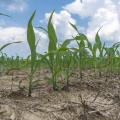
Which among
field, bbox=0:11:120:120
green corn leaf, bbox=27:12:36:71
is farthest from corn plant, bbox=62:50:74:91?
green corn leaf, bbox=27:12:36:71

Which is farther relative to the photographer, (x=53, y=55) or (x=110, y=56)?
(x=110, y=56)

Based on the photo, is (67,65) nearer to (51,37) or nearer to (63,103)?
(51,37)

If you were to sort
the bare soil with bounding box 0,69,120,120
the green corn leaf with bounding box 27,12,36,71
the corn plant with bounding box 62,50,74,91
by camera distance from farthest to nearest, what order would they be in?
the corn plant with bounding box 62,50,74,91, the green corn leaf with bounding box 27,12,36,71, the bare soil with bounding box 0,69,120,120

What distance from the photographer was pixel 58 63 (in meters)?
2.56

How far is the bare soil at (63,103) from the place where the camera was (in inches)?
81.1

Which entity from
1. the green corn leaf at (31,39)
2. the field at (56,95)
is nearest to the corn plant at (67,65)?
the field at (56,95)

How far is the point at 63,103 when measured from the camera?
229 centimetres

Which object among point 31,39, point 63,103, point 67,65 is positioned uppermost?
point 31,39

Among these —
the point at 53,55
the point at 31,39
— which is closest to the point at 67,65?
the point at 53,55

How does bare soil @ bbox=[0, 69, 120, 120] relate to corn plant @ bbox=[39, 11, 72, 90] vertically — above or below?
below

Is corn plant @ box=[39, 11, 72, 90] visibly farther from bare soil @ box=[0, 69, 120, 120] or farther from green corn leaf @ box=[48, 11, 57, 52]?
bare soil @ box=[0, 69, 120, 120]

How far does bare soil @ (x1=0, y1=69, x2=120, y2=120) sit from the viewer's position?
206cm

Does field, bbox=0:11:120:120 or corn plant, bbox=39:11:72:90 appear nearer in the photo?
field, bbox=0:11:120:120

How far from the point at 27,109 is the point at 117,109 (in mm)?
660
